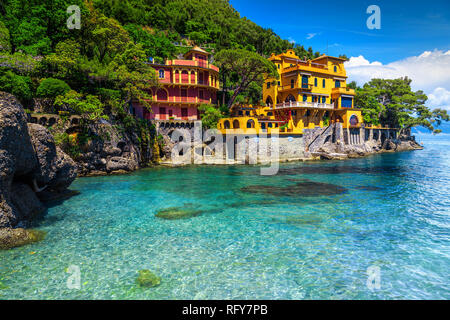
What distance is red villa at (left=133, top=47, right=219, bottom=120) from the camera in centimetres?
3883

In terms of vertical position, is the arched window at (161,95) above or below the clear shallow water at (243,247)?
above

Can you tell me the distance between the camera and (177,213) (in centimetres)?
1498

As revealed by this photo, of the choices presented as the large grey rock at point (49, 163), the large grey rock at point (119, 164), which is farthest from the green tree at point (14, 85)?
the large grey rock at point (49, 163)

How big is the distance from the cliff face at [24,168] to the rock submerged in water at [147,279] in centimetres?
665

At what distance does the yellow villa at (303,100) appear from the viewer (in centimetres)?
4150

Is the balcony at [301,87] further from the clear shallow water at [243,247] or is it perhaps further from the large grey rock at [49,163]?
the large grey rock at [49,163]

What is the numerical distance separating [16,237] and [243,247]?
30.3ft

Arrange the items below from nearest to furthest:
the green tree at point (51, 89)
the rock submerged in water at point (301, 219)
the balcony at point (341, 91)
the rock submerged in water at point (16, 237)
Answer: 1. the rock submerged in water at point (16, 237)
2. the rock submerged in water at point (301, 219)
3. the green tree at point (51, 89)
4. the balcony at point (341, 91)

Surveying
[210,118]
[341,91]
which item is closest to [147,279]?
[210,118]

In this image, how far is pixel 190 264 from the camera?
9148mm

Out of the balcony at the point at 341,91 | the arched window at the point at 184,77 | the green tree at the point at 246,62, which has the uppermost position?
the green tree at the point at 246,62

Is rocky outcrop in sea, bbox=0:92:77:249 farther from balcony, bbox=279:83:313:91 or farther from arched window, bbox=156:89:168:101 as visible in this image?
balcony, bbox=279:83:313:91

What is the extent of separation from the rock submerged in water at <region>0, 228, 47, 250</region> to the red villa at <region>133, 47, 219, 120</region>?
2903 cm

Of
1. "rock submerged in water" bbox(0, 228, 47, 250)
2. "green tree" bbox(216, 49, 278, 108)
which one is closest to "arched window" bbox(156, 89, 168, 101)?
"green tree" bbox(216, 49, 278, 108)
